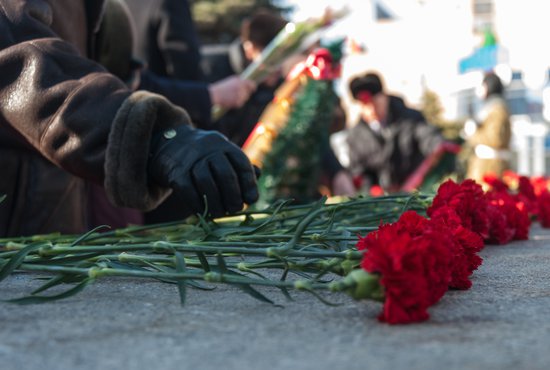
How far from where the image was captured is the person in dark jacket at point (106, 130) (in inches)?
61.3

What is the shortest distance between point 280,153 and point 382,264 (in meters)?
2.99

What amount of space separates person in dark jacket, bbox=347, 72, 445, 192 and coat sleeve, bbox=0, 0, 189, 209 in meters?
6.53

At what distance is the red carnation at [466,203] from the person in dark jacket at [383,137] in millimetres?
6210

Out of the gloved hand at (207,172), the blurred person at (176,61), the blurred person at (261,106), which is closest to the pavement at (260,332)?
the gloved hand at (207,172)

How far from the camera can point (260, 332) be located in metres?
0.98

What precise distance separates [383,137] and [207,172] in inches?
280

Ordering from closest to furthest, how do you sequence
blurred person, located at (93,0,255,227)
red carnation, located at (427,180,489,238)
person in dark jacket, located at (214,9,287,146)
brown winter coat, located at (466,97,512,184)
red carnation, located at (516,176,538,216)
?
red carnation, located at (427,180,489,238) < blurred person, located at (93,0,255,227) < red carnation, located at (516,176,538,216) < person in dark jacket, located at (214,9,287,146) < brown winter coat, located at (466,97,512,184)

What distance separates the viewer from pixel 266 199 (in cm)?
384

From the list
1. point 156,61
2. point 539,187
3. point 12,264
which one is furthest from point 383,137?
point 12,264

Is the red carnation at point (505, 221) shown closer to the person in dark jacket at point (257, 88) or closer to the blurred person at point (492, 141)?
the person in dark jacket at point (257, 88)

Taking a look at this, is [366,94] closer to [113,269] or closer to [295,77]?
[295,77]

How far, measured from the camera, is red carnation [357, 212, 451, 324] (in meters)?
0.97

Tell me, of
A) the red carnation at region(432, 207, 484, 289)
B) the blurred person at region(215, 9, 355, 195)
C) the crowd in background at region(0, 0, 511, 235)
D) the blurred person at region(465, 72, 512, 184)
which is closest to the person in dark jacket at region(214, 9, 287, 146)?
the blurred person at region(215, 9, 355, 195)

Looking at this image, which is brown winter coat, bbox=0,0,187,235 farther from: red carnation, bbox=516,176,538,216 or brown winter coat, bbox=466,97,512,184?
brown winter coat, bbox=466,97,512,184
